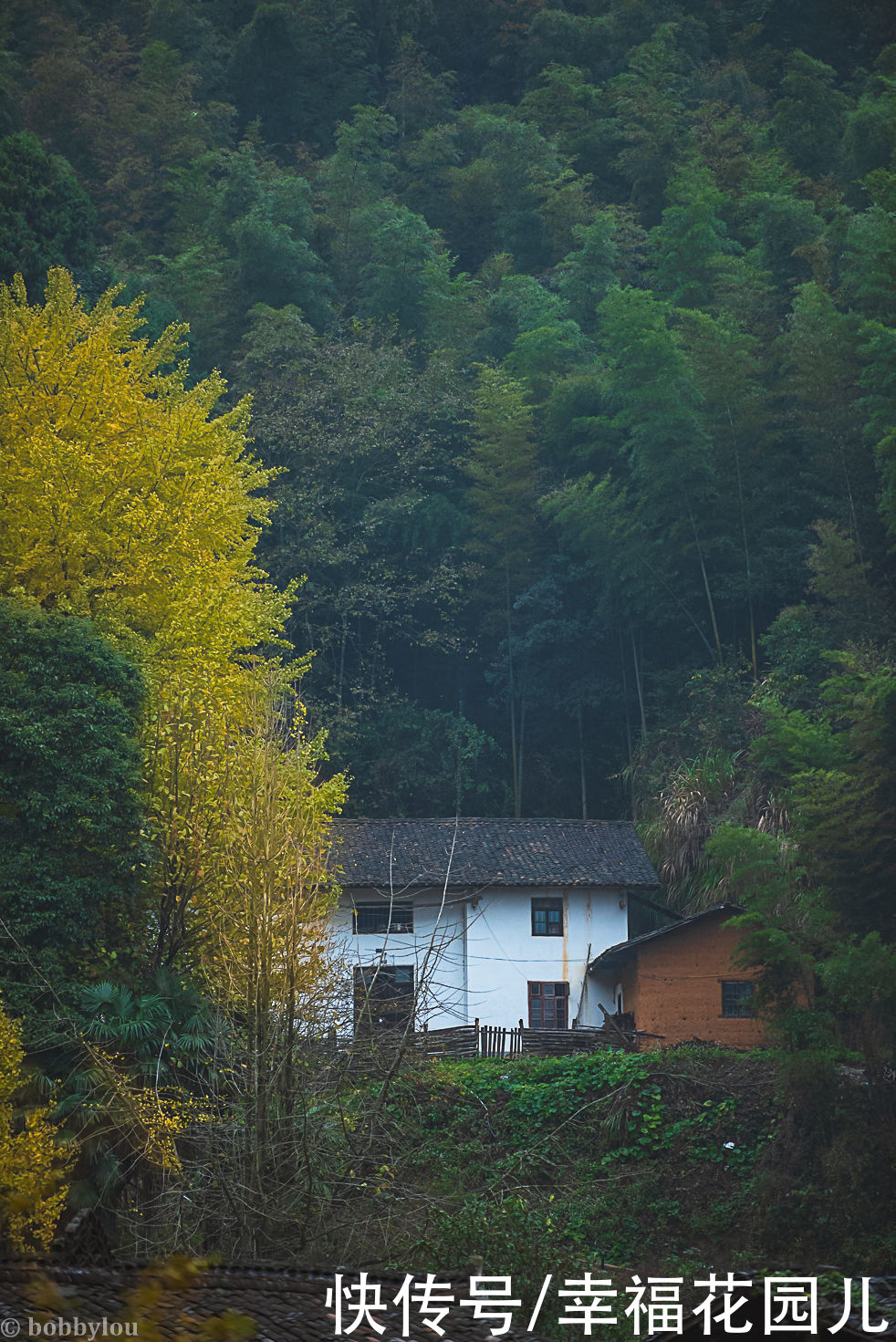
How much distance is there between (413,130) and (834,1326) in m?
48.9

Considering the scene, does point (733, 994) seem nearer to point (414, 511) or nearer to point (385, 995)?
point (385, 995)

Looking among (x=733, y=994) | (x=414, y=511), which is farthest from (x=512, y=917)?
(x=414, y=511)

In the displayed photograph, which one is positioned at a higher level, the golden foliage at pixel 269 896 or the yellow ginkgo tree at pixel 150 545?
the yellow ginkgo tree at pixel 150 545

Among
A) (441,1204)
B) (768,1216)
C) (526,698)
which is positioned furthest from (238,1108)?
(526,698)

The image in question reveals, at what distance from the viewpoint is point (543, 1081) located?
21188mm

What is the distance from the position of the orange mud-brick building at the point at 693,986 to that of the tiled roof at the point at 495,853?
252 centimetres

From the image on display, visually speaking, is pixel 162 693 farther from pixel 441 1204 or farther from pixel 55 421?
pixel 441 1204

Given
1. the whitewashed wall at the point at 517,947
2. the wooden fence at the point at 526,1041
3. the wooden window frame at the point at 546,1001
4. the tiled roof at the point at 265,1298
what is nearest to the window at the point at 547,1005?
the wooden window frame at the point at 546,1001

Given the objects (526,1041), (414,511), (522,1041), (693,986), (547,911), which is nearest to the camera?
(526,1041)

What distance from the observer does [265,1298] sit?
369 inches

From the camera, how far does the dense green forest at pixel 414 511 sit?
625 inches

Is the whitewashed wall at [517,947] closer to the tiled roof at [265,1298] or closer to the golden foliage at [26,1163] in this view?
the golden foliage at [26,1163]

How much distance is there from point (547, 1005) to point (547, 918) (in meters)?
1.62

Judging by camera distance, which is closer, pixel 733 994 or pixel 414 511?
pixel 733 994
